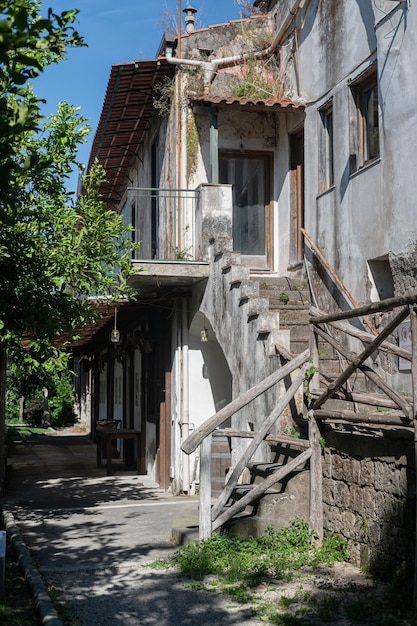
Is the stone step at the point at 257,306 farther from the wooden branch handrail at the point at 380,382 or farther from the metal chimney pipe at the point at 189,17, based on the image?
the metal chimney pipe at the point at 189,17

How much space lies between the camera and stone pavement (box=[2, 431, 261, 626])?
6.22m

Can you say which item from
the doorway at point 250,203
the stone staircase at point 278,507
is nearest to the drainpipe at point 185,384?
the doorway at point 250,203

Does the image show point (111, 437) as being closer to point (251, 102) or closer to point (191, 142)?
point (191, 142)

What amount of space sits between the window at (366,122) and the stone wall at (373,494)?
418 centimetres

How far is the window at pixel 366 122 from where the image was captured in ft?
33.8

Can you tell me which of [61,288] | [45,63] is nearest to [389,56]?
[45,63]

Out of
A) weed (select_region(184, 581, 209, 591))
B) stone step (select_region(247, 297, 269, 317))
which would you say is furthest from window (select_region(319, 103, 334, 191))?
weed (select_region(184, 581, 209, 591))

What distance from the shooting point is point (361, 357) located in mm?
7027

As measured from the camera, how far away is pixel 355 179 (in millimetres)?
10414

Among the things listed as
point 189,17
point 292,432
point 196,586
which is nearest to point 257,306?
point 292,432

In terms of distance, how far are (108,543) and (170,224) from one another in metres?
6.30

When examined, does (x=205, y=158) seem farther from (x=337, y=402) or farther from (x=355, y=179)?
(x=337, y=402)

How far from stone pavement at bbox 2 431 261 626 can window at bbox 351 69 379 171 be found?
5.37 meters

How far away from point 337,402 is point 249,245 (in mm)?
4879
